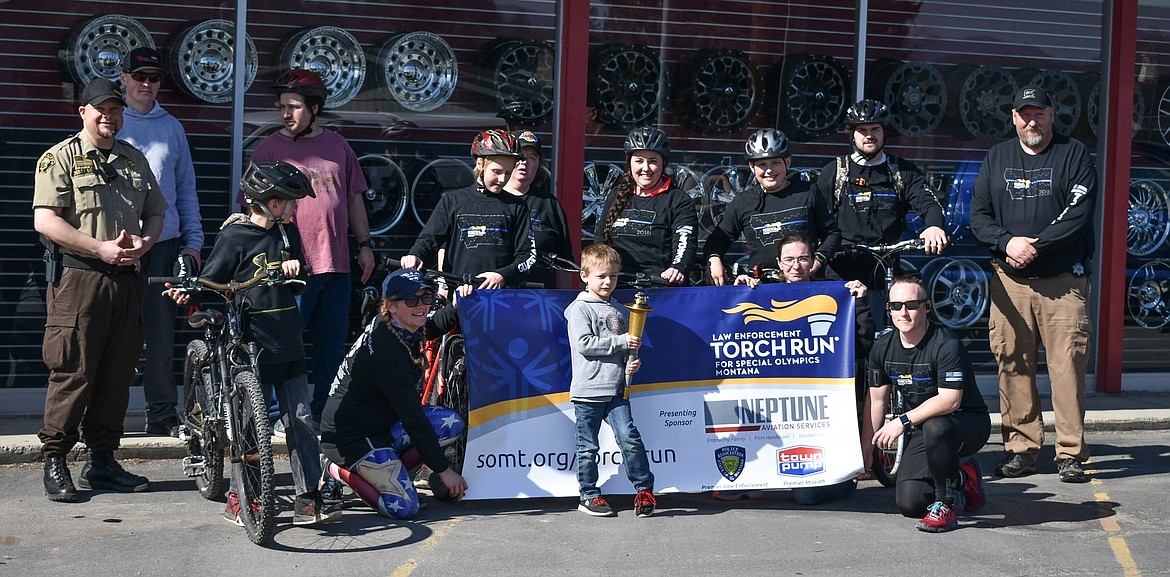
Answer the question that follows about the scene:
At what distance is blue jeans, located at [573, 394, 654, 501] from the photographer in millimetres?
7512

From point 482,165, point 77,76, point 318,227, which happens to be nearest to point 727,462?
point 482,165

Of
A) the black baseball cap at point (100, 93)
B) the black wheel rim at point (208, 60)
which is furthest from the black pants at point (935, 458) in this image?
the black wheel rim at point (208, 60)

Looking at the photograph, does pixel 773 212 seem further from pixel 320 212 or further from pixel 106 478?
pixel 106 478

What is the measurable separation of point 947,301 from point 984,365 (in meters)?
0.66

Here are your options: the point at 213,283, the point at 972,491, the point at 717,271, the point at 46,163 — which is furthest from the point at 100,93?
the point at 972,491

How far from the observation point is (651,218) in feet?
27.9

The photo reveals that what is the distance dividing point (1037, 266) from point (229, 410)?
202 inches

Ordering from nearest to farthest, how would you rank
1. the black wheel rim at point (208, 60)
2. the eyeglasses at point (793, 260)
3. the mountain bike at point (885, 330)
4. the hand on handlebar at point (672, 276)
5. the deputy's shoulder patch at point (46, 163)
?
the deputy's shoulder patch at point (46, 163)
the mountain bike at point (885, 330)
the eyeglasses at point (793, 260)
the hand on handlebar at point (672, 276)
the black wheel rim at point (208, 60)

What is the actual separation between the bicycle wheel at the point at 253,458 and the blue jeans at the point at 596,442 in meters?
1.72

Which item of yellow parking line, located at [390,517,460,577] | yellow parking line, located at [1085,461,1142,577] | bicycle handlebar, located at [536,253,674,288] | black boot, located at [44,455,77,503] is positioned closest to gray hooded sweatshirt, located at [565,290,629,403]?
bicycle handlebar, located at [536,253,674,288]

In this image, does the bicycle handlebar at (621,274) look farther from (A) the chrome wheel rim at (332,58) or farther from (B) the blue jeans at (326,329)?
(A) the chrome wheel rim at (332,58)

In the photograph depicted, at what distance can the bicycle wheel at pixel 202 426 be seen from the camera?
7414 mm

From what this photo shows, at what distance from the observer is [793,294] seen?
805cm

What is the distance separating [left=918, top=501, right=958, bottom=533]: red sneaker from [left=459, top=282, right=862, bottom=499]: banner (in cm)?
64
